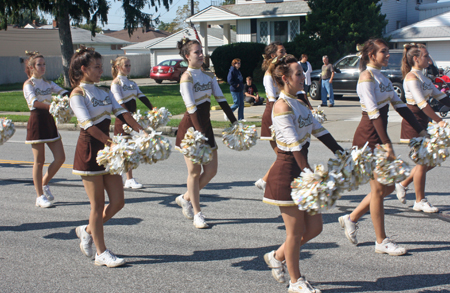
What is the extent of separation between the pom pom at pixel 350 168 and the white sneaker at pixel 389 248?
124 cm

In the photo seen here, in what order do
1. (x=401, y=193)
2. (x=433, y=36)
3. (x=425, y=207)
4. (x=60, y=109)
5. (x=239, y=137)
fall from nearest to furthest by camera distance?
(x=239, y=137), (x=425, y=207), (x=401, y=193), (x=60, y=109), (x=433, y=36)

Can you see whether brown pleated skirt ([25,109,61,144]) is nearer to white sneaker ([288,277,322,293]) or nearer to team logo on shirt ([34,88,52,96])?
team logo on shirt ([34,88,52,96])

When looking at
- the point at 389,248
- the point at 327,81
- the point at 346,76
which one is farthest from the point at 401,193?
the point at 346,76

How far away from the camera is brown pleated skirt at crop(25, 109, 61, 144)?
21.1 ft

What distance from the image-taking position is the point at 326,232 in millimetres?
5258

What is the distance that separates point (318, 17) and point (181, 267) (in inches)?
948

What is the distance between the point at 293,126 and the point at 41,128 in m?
4.12

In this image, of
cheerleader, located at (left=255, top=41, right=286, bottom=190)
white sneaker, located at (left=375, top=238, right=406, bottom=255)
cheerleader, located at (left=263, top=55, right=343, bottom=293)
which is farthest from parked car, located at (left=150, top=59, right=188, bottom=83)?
cheerleader, located at (left=263, top=55, right=343, bottom=293)

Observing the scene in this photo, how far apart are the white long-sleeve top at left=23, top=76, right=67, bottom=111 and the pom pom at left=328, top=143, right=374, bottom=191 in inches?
168

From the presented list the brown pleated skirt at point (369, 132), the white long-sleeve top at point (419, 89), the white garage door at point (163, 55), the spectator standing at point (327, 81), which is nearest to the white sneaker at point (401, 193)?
the white long-sleeve top at point (419, 89)

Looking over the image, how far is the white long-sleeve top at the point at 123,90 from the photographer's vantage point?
23.5 ft

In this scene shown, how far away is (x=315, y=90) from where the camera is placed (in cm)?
2016

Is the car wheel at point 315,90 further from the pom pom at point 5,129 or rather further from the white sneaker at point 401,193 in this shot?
the pom pom at point 5,129

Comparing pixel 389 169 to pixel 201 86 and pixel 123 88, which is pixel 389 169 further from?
pixel 123 88
